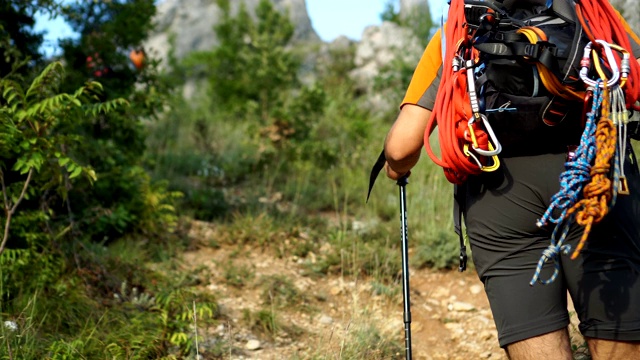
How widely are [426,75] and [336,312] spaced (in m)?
2.91

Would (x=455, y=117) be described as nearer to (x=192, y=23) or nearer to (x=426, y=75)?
(x=426, y=75)

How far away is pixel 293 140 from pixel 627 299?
20.1ft

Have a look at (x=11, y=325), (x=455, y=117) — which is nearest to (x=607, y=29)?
(x=455, y=117)

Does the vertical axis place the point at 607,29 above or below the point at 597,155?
above

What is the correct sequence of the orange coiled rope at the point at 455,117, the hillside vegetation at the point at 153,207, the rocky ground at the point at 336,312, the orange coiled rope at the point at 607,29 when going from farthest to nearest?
the rocky ground at the point at 336,312 → the hillside vegetation at the point at 153,207 → the orange coiled rope at the point at 455,117 → the orange coiled rope at the point at 607,29

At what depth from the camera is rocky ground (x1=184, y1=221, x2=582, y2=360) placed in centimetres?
433

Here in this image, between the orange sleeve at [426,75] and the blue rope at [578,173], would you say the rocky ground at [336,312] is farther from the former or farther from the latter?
the blue rope at [578,173]

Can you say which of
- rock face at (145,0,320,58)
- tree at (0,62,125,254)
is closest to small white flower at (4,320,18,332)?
tree at (0,62,125,254)

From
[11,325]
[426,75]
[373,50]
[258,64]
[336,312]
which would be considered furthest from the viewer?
[373,50]

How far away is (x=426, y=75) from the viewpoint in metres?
2.48

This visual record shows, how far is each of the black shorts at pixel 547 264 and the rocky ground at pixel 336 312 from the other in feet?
5.01

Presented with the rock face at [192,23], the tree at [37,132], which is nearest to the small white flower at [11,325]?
the tree at [37,132]

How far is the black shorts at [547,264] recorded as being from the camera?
2.24 meters

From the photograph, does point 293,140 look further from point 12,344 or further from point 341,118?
point 12,344
